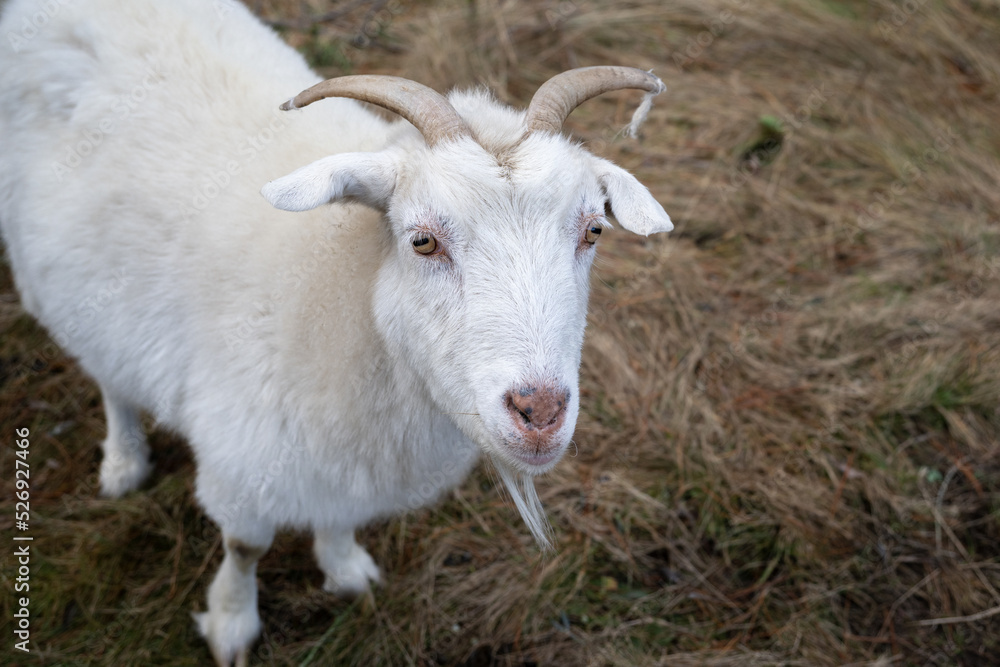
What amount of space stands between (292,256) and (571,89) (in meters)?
1.18

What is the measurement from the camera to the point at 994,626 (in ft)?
11.5

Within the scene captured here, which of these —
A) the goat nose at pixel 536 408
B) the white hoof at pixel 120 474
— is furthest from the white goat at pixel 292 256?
the white hoof at pixel 120 474

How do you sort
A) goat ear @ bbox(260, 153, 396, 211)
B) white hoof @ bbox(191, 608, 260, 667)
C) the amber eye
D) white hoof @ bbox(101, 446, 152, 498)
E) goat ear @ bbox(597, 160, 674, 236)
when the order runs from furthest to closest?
white hoof @ bbox(101, 446, 152, 498), white hoof @ bbox(191, 608, 260, 667), goat ear @ bbox(597, 160, 674, 236), the amber eye, goat ear @ bbox(260, 153, 396, 211)

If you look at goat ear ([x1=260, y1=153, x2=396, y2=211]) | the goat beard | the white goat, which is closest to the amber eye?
the white goat

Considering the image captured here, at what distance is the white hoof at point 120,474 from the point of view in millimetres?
3922

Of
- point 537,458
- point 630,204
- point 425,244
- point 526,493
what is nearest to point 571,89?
point 630,204

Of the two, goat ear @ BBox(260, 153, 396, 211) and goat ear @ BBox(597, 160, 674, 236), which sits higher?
goat ear @ BBox(260, 153, 396, 211)

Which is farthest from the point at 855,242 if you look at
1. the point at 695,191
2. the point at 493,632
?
the point at 493,632

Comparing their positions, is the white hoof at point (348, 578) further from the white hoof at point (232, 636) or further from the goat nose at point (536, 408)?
the goat nose at point (536, 408)

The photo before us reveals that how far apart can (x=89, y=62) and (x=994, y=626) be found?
497 cm

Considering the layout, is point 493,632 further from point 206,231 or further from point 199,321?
point 206,231


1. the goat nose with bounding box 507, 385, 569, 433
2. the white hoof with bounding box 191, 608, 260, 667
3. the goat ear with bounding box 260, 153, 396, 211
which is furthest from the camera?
the white hoof with bounding box 191, 608, 260, 667

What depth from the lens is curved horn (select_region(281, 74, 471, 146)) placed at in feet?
7.41

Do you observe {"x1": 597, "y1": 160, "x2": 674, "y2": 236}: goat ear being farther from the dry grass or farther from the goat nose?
the dry grass
